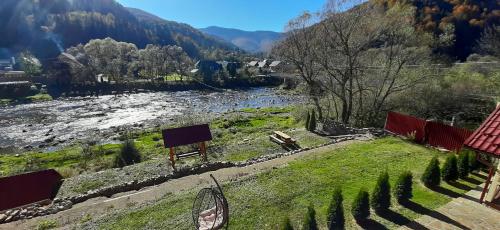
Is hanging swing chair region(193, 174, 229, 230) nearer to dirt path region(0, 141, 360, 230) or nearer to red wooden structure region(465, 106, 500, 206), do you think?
dirt path region(0, 141, 360, 230)

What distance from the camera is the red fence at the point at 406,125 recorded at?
709 inches

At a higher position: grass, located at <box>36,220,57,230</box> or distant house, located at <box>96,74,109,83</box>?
grass, located at <box>36,220,57,230</box>

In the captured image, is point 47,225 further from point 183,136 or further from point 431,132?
point 431,132

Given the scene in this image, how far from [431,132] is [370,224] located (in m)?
10.7

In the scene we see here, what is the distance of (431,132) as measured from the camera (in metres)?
17.4

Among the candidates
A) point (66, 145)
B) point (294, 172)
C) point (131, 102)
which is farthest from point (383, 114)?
point (131, 102)

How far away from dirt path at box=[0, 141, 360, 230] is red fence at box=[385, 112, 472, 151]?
4791mm

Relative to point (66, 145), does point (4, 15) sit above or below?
above

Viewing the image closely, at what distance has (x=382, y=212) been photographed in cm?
998

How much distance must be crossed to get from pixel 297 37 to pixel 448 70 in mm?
13097

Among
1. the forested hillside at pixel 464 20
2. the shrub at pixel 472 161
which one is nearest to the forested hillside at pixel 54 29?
the forested hillside at pixel 464 20

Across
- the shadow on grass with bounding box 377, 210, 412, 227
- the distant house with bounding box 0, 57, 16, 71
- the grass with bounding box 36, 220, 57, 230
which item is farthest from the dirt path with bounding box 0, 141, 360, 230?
the distant house with bounding box 0, 57, 16, 71

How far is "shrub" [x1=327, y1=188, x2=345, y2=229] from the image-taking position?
914 cm

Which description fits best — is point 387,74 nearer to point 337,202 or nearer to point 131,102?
point 337,202
